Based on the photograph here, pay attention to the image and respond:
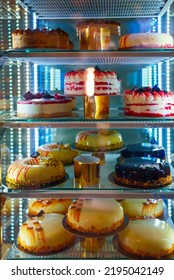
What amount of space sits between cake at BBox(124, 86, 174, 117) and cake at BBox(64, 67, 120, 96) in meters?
0.11

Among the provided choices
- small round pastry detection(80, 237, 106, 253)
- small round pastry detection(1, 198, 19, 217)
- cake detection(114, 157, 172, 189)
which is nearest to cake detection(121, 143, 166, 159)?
cake detection(114, 157, 172, 189)

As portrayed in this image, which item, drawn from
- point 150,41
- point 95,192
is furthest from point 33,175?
point 150,41

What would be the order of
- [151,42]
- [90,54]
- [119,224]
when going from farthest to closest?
[119,224] → [151,42] → [90,54]

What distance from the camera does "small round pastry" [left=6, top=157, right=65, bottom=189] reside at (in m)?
1.54

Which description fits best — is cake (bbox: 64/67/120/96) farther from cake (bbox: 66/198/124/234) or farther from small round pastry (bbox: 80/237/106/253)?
small round pastry (bbox: 80/237/106/253)

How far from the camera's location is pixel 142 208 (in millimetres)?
1805

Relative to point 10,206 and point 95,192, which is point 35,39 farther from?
point 10,206

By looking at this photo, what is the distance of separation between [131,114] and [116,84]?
170 mm

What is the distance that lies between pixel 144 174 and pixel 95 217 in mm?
289

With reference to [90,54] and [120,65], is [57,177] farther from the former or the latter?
[120,65]

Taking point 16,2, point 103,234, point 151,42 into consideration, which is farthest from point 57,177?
point 16,2

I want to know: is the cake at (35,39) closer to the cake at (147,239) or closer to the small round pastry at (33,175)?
the small round pastry at (33,175)
